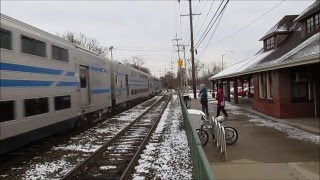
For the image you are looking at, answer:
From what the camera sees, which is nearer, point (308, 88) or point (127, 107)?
point (308, 88)

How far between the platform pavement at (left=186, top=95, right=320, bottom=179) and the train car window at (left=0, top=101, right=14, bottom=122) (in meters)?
4.35

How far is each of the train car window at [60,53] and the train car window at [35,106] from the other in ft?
5.61

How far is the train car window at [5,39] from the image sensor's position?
992 centimetres

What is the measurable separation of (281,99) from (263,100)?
3848 millimetres

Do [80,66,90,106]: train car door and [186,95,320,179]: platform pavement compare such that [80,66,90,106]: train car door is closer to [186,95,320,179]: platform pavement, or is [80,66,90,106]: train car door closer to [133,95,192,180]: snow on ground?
[133,95,192,180]: snow on ground

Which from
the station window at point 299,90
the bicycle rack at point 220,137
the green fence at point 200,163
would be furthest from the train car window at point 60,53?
the station window at point 299,90

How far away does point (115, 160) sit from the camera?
11.4 meters

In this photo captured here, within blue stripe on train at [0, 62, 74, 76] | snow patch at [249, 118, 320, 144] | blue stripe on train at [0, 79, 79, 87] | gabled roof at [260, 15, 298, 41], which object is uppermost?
gabled roof at [260, 15, 298, 41]

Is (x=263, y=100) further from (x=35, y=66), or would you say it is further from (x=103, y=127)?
(x=35, y=66)

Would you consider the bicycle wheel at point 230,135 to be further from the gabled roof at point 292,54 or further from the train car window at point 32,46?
the train car window at point 32,46

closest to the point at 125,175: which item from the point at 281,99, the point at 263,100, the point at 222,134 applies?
the point at 222,134

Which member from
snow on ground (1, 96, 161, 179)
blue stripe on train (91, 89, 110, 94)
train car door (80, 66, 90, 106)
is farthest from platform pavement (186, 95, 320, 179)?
blue stripe on train (91, 89, 110, 94)

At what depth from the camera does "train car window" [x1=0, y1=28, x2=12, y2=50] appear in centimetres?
992

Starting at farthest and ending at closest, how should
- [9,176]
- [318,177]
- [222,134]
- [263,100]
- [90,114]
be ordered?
[263,100] < [90,114] < [222,134] < [9,176] < [318,177]
